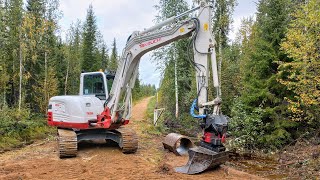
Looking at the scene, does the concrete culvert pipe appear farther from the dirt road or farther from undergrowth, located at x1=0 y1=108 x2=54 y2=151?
undergrowth, located at x1=0 y1=108 x2=54 y2=151

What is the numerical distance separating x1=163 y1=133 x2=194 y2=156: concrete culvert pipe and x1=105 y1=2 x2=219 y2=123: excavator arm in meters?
1.66

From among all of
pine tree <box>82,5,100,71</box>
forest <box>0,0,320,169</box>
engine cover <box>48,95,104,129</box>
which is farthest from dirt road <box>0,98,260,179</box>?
pine tree <box>82,5,100,71</box>

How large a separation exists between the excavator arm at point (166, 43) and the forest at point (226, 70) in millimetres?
834

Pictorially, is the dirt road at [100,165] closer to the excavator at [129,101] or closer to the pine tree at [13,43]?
the excavator at [129,101]

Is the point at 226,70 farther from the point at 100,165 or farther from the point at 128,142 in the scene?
the point at 100,165

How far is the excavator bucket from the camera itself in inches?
291

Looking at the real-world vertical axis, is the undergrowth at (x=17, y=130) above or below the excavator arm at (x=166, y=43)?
below

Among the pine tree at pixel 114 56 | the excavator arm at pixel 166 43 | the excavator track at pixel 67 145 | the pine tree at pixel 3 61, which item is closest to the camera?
the excavator arm at pixel 166 43

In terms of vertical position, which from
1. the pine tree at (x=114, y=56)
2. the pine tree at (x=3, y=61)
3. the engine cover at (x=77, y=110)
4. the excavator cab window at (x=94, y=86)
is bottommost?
the engine cover at (x=77, y=110)

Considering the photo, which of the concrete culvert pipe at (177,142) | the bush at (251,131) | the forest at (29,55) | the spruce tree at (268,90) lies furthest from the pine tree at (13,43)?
the bush at (251,131)

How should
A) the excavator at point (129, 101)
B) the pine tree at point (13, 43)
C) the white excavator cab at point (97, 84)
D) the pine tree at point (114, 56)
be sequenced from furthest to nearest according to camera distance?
the pine tree at point (114, 56), the pine tree at point (13, 43), the white excavator cab at point (97, 84), the excavator at point (129, 101)

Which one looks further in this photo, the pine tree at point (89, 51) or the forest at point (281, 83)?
the pine tree at point (89, 51)

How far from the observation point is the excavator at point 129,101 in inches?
303

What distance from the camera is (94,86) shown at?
440 inches
